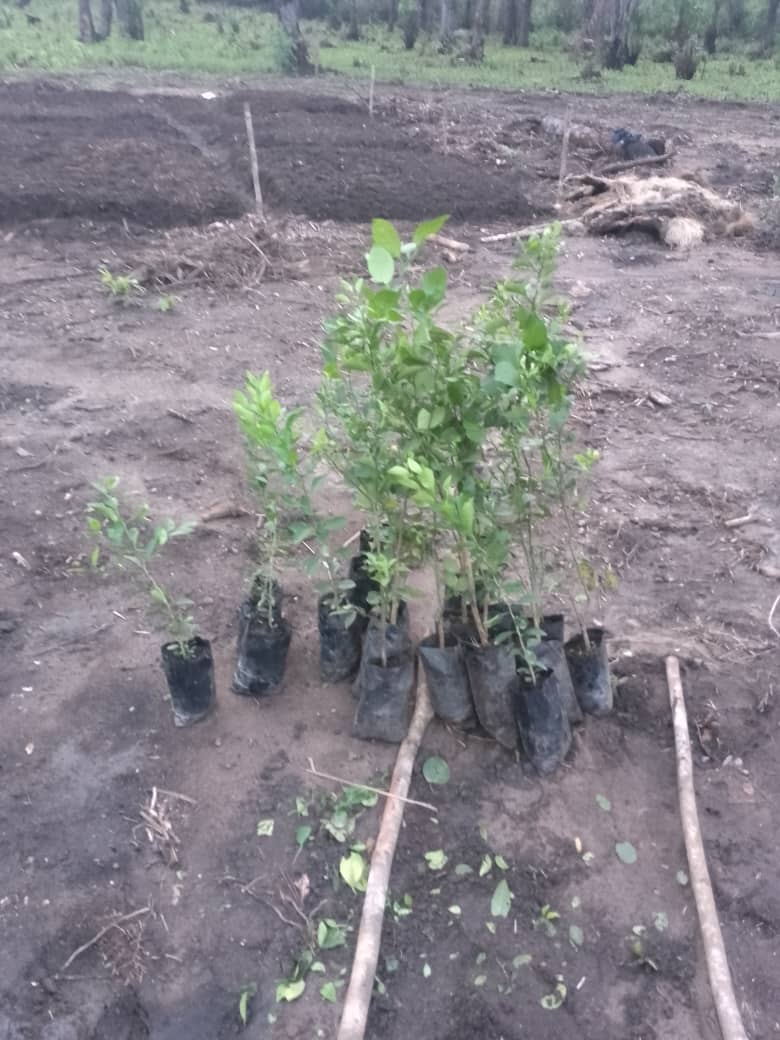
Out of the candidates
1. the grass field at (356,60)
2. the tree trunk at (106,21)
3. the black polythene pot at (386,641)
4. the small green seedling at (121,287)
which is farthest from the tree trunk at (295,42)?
the black polythene pot at (386,641)

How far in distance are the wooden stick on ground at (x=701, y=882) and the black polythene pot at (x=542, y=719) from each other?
371 mm

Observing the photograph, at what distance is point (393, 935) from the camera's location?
251 cm

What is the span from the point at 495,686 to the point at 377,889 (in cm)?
72

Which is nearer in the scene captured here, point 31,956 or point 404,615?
point 31,956

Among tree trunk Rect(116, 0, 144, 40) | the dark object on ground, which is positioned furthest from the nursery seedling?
tree trunk Rect(116, 0, 144, 40)

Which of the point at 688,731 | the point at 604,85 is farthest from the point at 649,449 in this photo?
the point at 604,85

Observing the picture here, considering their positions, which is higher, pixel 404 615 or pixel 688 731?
pixel 404 615

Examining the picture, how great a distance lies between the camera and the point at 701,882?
2574mm

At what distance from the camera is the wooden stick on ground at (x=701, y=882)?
7.43 ft

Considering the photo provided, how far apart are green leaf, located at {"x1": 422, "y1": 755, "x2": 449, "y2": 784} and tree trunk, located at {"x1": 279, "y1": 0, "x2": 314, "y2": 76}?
18979mm

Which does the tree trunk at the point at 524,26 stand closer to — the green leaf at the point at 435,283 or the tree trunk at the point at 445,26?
the tree trunk at the point at 445,26

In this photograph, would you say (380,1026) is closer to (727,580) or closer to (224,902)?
(224,902)

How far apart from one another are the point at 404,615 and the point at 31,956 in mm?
1461

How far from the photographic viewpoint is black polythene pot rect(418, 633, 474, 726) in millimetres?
2936
